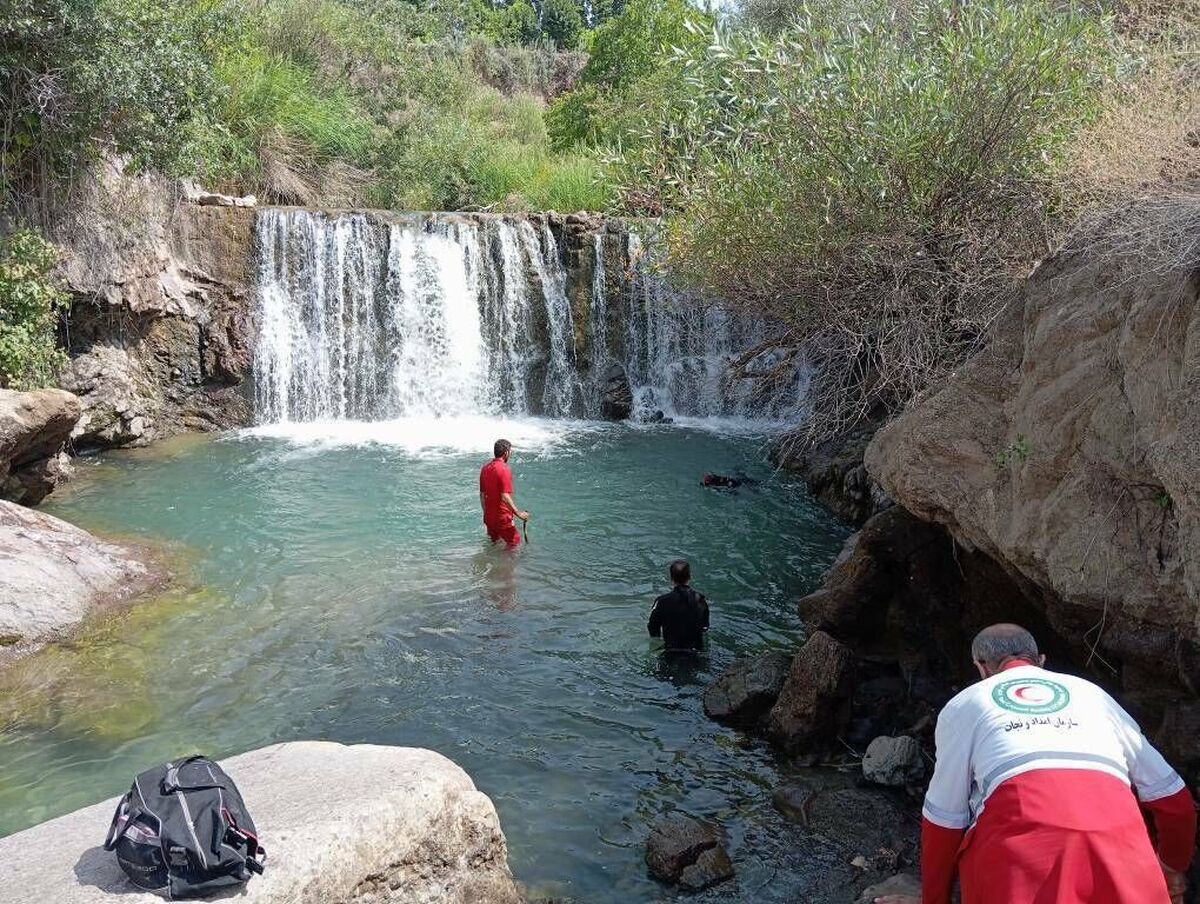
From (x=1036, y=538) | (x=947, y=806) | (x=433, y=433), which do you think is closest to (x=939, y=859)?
(x=947, y=806)

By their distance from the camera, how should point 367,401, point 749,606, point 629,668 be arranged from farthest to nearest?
point 367,401 → point 749,606 → point 629,668

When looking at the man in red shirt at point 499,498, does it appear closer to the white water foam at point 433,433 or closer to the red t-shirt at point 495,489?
the red t-shirt at point 495,489

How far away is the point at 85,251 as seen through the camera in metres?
15.2

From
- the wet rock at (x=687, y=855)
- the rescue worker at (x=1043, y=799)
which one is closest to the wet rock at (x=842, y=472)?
the wet rock at (x=687, y=855)

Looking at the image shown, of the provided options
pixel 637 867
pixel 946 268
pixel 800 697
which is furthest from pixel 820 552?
pixel 637 867

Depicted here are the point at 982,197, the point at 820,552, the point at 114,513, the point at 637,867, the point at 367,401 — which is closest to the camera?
the point at 637,867

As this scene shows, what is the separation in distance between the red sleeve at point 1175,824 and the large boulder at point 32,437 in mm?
10947

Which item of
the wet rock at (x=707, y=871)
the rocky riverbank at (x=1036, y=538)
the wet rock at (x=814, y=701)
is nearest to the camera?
the rocky riverbank at (x=1036, y=538)

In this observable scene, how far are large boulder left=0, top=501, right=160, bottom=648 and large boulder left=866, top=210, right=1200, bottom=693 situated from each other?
6985 mm

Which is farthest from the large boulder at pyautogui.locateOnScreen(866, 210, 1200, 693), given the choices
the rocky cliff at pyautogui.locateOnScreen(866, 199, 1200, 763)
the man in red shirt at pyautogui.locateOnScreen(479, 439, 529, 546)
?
the man in red shirt at pyautogui.locateOnScreen(479, 439, 529, 546)

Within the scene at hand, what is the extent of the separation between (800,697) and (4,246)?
1244cm

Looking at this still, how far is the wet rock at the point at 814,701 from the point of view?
659 cm

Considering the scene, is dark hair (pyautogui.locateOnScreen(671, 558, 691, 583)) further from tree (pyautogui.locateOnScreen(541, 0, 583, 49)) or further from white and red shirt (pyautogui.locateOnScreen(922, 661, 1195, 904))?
tree (pyautogui.locateOnScreen(541, 0, 583, 49))

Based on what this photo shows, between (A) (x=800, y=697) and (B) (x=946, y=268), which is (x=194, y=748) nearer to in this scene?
(A) (x=800, y=697)
